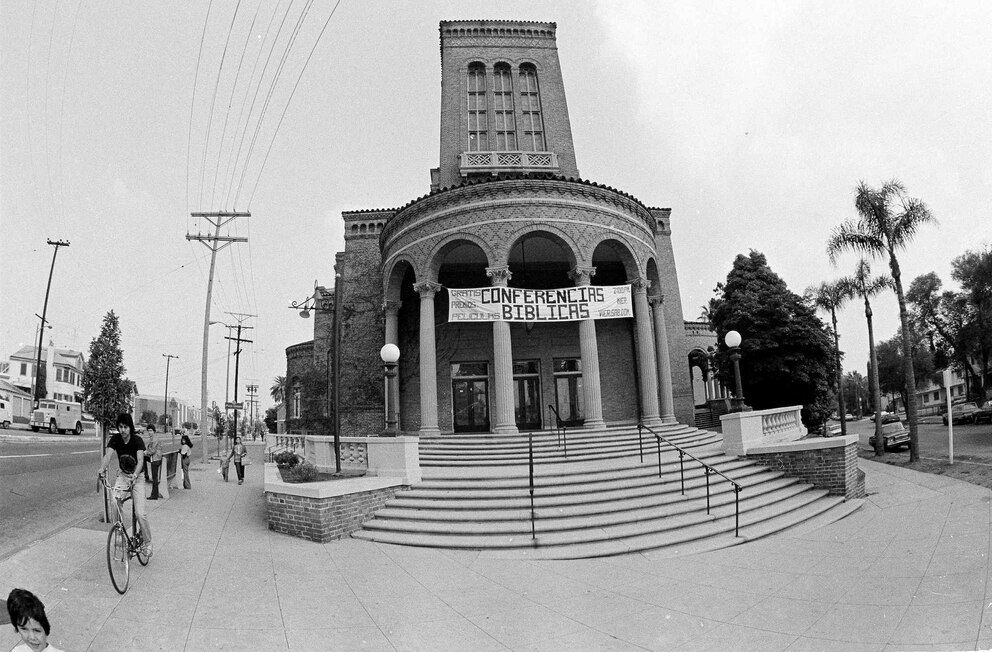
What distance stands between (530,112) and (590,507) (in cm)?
2049

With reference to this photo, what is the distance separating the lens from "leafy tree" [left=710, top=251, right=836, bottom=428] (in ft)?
74.0

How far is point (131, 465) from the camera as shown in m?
6.57

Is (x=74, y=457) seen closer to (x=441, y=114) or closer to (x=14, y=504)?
(x=14, y=504)

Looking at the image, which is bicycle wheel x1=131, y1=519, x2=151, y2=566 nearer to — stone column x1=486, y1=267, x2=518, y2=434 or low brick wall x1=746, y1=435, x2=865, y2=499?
stone column x1=486, y1=267, x2=518, y2=434

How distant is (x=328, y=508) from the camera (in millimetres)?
8750

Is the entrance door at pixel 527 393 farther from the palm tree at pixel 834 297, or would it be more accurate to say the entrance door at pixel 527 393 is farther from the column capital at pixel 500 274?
the palm tree at pixel 834 297

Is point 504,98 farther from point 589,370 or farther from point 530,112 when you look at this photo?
point 589,370

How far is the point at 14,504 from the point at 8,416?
44.0 m

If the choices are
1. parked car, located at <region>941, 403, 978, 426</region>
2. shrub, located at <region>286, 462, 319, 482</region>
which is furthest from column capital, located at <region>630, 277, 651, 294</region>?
parked car, located at <region>941, 403, 978, 426</region>

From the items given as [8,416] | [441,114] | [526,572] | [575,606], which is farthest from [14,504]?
[8,416]

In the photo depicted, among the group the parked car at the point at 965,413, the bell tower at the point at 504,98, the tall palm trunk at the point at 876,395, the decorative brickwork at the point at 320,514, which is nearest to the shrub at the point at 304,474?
the decorative brickwork at the point at 320,514

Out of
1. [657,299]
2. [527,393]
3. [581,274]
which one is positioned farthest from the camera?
[527,393]

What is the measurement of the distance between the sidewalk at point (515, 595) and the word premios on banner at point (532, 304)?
28.4ft

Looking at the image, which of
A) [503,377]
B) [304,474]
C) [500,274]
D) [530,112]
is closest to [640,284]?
[500,274]
